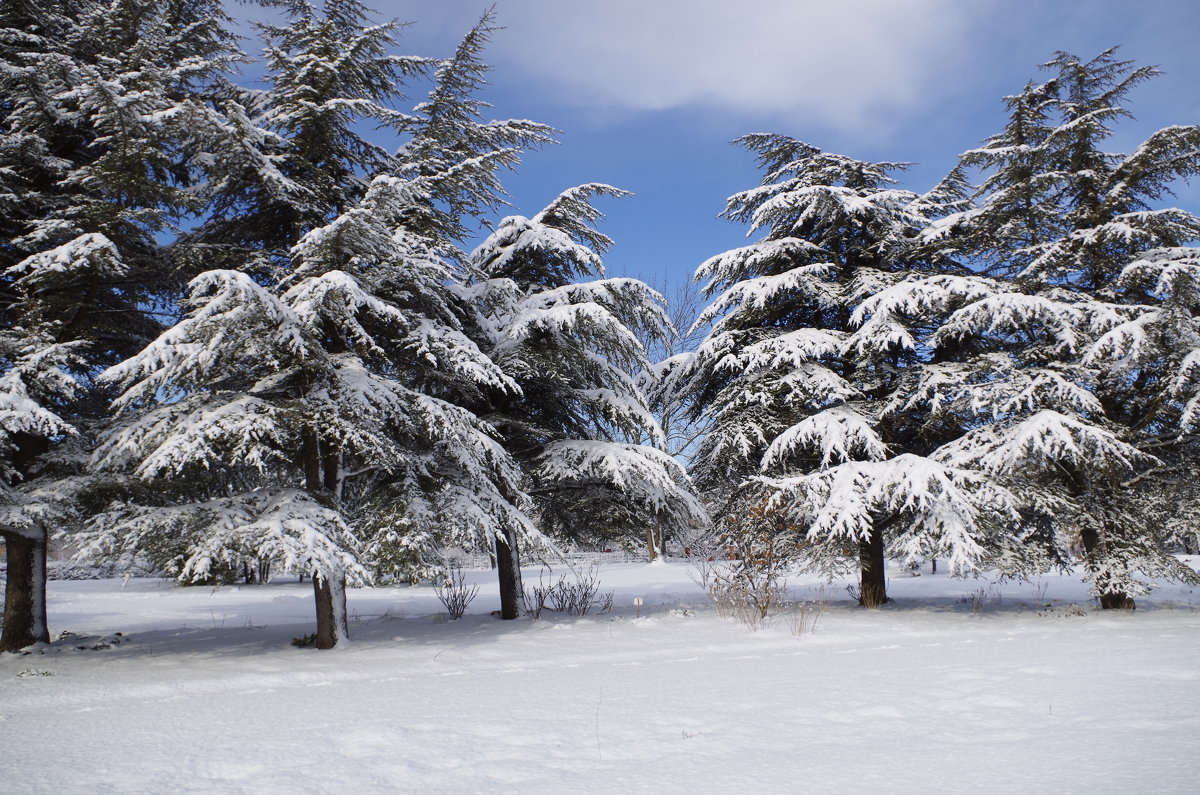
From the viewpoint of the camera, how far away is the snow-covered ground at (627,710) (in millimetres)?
3219

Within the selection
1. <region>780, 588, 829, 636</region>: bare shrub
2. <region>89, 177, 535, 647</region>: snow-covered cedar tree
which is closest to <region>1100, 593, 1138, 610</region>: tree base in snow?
<region>780, 588, 829, 636</region>: bare shrub

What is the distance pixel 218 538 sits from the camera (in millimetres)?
6297

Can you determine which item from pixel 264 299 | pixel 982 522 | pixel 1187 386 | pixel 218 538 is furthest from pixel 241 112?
pixel 1187 386

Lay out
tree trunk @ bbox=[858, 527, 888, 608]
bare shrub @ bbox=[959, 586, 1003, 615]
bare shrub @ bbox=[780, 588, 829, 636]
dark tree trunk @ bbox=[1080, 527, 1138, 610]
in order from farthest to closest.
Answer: tree trunk @ bbox=[858, 527, 888, 608] → bare shrub @ bbox=[959, 586, 1003, 615] → dark tree trunk @ bbox=[1080, 527, 1138, 610] → bare shrub @ bbox=[780, 588, 829, 636]

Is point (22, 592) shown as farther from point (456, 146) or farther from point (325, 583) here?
point (456, 146)

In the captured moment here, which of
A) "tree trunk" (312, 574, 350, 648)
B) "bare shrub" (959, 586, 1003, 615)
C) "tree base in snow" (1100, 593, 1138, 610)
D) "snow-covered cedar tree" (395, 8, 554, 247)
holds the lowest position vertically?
"bare shrub" (959, 586, 1003, 615)

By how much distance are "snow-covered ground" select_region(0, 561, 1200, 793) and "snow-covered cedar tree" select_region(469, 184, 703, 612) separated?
247cm

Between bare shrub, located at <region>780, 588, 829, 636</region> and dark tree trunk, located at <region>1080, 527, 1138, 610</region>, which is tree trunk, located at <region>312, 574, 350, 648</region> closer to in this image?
bare shrub, located at <region>780, 588, 829, 636</region>

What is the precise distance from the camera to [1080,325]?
10070 mm

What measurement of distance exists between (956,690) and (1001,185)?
999 centimetres

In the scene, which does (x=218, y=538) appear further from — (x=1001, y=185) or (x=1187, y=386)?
(x=1001, y=185)

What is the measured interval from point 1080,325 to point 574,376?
26.6 ft

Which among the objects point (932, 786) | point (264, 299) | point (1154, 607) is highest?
point (264, 299)

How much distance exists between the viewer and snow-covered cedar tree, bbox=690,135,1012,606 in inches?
369
